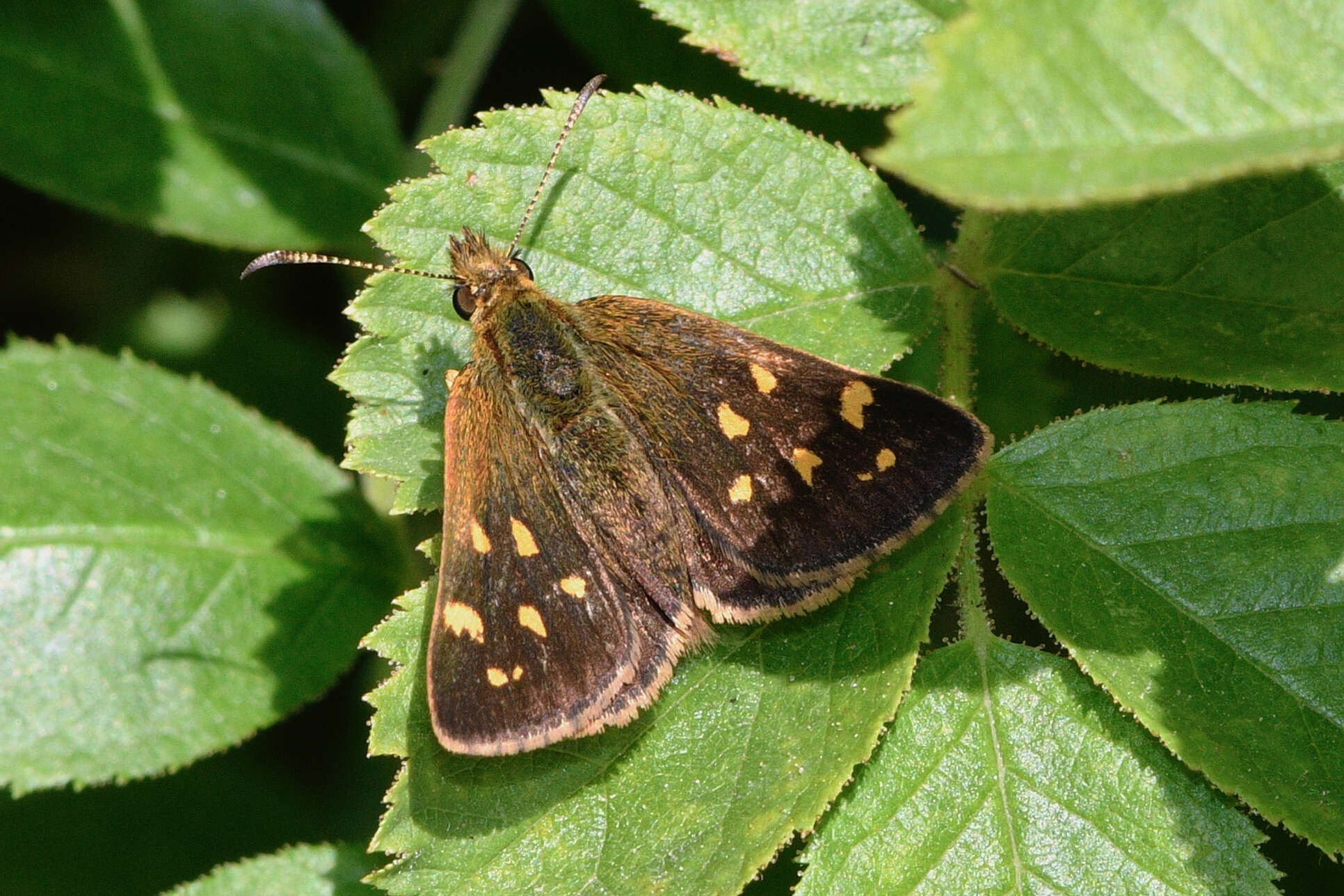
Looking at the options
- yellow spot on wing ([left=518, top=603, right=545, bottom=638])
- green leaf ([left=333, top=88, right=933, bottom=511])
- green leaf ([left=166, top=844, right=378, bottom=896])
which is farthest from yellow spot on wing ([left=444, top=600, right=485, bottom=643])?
green leaf ([left=166, top=844, right=378, bottom=896])

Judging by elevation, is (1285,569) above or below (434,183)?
above

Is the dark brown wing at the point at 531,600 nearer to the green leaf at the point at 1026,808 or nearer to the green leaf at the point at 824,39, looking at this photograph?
the green leaf at the point at 1026,808

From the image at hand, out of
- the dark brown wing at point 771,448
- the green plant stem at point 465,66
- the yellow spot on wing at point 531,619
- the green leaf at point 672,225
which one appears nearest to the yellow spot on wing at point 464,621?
the yellow spot on wing at point 531,619

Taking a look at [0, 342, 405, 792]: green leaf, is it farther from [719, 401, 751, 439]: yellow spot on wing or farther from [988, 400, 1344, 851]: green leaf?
[988, 400, 1344, 851]: green leaf

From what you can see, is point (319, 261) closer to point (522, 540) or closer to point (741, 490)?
point (522, 540)

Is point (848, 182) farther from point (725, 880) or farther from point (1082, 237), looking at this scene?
point (725, 880)

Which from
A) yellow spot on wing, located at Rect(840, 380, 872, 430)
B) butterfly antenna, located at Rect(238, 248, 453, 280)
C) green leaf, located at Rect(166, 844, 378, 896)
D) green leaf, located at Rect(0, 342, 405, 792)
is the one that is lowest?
green leaf, located at Rect(166, 844, 378, 896)

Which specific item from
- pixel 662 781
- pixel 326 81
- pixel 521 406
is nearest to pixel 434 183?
pixel 521 406
